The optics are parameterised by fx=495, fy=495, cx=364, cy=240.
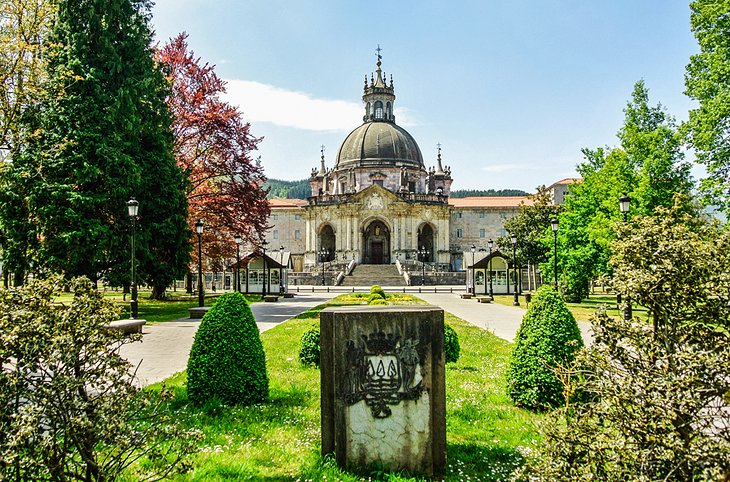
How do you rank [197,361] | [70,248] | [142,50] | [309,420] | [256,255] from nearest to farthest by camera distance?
1. [309,420]
2. [197,361]
3. [70,248]
4. [142,50]
5. [256,255]

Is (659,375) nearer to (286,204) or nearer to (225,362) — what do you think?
(225,362)

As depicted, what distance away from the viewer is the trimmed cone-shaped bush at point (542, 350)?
6.83 metres

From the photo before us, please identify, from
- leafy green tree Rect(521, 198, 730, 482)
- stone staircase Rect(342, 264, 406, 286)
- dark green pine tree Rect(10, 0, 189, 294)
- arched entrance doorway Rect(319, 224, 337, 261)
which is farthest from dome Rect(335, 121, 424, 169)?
leafy green tree Rect(521, 198, 730, 482)

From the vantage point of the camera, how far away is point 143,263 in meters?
22.1

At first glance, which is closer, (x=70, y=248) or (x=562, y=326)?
(x=562, y=326)

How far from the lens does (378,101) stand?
78.6 m

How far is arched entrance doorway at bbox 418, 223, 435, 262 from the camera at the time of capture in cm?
7006

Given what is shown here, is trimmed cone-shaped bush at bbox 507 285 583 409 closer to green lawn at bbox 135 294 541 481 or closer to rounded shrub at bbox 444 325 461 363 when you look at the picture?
green lawn at bbox 135 294 541 481

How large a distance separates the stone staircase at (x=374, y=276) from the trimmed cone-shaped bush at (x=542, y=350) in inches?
1861

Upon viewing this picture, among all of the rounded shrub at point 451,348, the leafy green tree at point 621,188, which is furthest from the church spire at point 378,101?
the rounded shrub at point 451,348

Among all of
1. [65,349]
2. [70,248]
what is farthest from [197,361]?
[70,248]

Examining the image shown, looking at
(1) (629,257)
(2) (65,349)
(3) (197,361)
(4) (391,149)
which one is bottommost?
(3) (197,361)

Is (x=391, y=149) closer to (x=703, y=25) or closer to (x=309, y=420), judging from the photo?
(x=703, y=25)

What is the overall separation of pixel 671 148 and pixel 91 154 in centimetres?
2850
